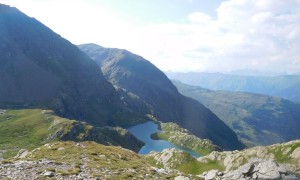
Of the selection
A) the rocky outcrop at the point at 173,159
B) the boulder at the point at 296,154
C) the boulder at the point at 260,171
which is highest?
the boulder at the point at 260,171

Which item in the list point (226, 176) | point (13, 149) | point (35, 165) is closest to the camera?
point (35, 165)

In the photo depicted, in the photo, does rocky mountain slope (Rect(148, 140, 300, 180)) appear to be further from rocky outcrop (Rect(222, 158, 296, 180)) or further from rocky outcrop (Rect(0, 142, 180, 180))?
rocky outcrop (Rect(0, 142, 180, 180))

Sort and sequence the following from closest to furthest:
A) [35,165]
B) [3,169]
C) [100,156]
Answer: [3,169] → [35,165] → [100,156]

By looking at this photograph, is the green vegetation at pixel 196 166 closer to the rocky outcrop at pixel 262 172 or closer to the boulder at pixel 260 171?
the rocky outcrop at pixel 262 172

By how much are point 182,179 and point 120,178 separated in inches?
343

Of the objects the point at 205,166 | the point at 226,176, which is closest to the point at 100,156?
the point at 226,176

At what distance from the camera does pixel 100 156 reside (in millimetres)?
56844

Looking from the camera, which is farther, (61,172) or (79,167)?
(79,167)

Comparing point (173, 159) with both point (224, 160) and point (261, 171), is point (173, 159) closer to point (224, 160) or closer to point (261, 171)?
point (224, 160)

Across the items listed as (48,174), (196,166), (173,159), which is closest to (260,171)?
(48,174)

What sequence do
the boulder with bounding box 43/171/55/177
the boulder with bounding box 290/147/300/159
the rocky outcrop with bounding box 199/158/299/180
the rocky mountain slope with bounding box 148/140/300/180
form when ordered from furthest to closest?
the boulder with bounding box 290/147/300/159 → the rocky mountain slope with bounding box 148/140/300/180 → the rocky outcrop with bounding box 199/158/299/180 → the boulder with bounding box 43/171/55/177

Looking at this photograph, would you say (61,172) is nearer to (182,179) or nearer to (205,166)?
(182,179)

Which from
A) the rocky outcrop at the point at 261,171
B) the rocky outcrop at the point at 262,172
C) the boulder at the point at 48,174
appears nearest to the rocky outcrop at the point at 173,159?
the rocky outcrop at the point at 262,172

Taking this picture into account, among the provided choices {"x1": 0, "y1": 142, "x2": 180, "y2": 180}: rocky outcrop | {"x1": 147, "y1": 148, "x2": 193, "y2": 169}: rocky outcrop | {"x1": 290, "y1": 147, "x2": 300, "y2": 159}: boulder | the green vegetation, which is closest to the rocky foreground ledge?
{"x1": 0, "y1": 142, "x2": 180, "y2": 180}: rocky outcrop
